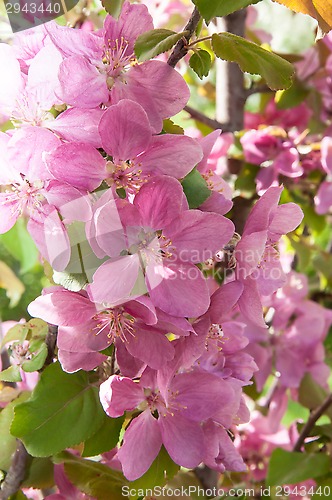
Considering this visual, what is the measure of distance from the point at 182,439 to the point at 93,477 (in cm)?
11

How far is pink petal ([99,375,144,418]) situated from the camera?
0.46 m

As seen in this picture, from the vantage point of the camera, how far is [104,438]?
1.68 ft

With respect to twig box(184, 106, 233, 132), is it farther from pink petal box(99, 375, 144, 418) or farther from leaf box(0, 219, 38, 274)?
pink petal box(99, 375, 144, 418)

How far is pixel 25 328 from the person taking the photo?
20.6 inches

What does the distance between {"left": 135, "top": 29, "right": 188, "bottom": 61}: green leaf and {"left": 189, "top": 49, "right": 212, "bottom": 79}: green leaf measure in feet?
0.14

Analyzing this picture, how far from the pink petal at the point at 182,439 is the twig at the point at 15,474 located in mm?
120

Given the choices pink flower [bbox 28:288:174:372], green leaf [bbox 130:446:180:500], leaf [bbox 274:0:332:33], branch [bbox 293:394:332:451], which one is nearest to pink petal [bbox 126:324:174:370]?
pink flower [bbox 28:288:174:372]

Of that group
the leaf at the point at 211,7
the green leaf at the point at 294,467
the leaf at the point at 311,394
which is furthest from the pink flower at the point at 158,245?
the leaf at the point at 311,394

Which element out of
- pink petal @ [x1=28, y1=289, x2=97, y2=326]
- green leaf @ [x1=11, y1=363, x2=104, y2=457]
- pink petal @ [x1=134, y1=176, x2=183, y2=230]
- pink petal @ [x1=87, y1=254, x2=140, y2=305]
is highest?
pink petal @ [x1=134, y1=176, x2=183, y2=230]

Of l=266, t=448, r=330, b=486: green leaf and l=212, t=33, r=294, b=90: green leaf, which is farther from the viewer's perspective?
l=266, t=448, r=330, b=486: green leaf

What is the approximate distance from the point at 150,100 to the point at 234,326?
7.9 inches

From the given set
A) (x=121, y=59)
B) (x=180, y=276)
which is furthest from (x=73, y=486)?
(x=121, y=59)

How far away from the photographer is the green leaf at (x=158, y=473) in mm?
510

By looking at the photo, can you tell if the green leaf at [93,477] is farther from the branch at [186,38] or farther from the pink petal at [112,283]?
the branch at [186,38]
